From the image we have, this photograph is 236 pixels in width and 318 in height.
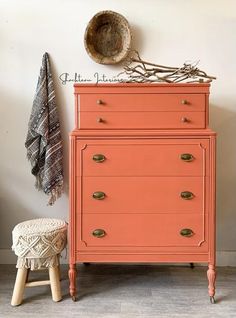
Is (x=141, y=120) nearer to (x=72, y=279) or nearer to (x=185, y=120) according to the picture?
(x=185, y=120)

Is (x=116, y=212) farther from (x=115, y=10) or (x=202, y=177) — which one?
(x=115, y=10)

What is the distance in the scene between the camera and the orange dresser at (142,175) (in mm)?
2154

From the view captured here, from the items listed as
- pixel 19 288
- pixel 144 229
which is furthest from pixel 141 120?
pixel 19 288

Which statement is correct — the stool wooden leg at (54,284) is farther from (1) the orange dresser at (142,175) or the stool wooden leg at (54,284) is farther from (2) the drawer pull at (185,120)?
(2) the drawer pull at (185,120)

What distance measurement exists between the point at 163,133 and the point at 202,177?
341 mm

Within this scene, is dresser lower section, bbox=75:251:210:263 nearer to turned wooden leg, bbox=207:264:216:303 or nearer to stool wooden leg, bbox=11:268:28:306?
turned wooden leg, bbox=207:264:216:303

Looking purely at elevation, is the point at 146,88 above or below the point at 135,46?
below

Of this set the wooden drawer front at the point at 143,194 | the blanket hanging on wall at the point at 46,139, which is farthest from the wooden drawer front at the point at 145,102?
the blanket hanging on wall at the point at 46,139

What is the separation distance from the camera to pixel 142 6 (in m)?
2.71

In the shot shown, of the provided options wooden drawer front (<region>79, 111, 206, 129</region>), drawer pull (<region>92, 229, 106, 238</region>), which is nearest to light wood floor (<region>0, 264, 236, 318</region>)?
drawer pull (<region>92, 229, 106, 238</region>)

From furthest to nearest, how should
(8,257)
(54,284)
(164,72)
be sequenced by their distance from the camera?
1. (8,257)
2. (164,72)
3. (54,284)

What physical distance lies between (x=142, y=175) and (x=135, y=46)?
3.54ft

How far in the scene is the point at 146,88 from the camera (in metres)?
2.17

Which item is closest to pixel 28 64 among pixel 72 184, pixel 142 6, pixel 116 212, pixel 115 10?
pixel 115 10
